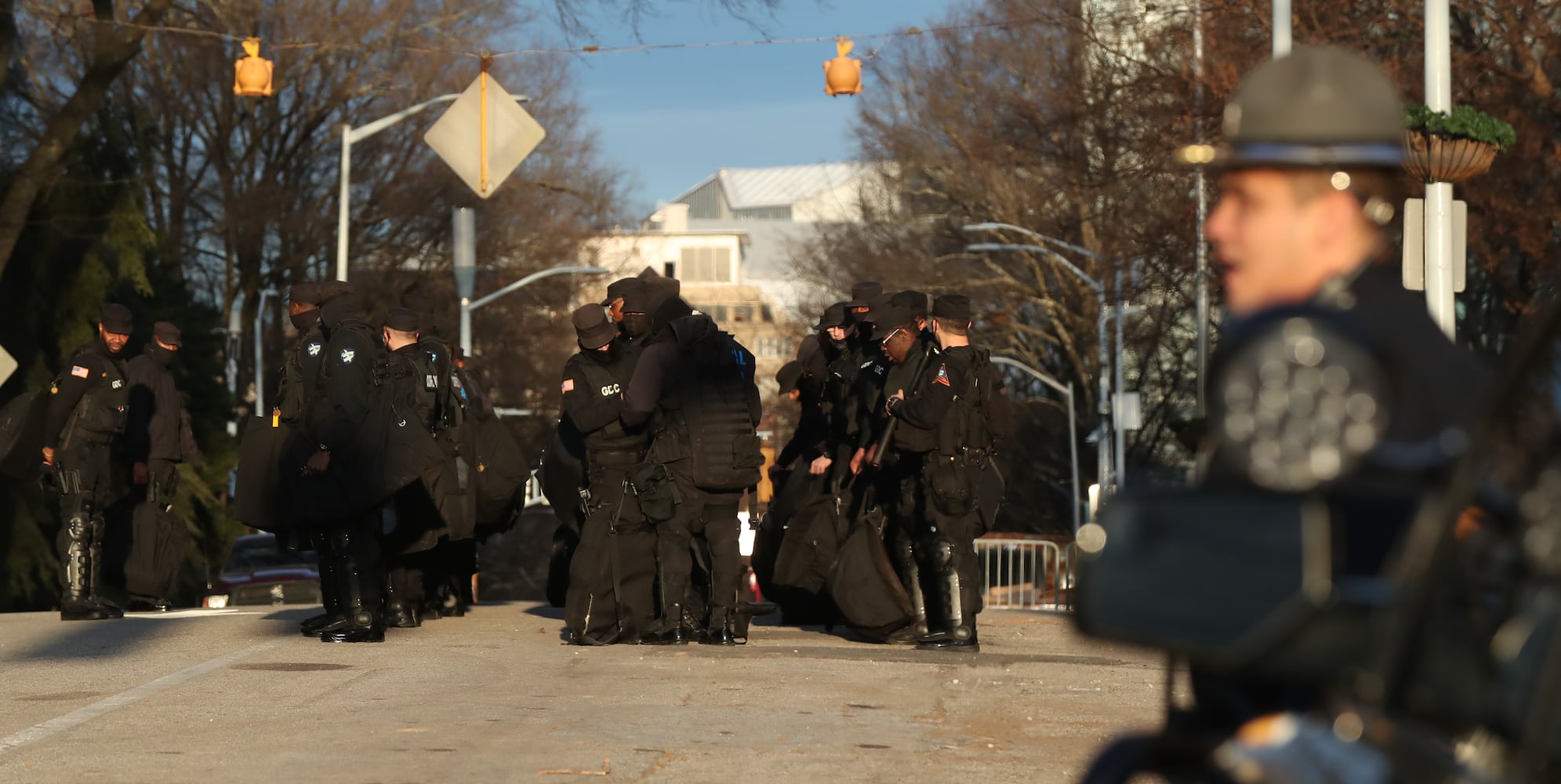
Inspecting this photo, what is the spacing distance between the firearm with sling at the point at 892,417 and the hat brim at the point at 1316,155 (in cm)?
898

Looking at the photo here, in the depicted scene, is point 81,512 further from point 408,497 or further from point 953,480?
point 953,480

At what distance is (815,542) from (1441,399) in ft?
33.6

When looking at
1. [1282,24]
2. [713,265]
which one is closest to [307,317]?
[1282,24]

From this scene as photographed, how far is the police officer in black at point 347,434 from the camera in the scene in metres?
11.7

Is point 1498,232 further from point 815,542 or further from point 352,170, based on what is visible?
point 352,170

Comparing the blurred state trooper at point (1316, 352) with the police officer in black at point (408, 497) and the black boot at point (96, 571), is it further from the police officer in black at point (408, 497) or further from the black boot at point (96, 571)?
the black boot at point (96, 571)

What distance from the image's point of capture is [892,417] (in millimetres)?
11977

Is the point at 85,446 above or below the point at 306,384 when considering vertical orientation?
below

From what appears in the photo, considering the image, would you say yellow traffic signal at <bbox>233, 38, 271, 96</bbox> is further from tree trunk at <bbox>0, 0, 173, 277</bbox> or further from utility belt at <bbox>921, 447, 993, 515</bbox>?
utility belt at <bbox>921, 447, 993, 515</bbox>

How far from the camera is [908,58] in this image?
45.8 m

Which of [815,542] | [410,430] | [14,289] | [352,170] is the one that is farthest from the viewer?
[352,170]

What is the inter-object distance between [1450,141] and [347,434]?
24.4 ft

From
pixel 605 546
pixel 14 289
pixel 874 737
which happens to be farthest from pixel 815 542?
pixel 14 289

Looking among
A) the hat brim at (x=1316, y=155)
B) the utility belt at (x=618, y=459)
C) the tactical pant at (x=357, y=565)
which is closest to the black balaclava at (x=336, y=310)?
the tactical pant at (x=357, y=565)
